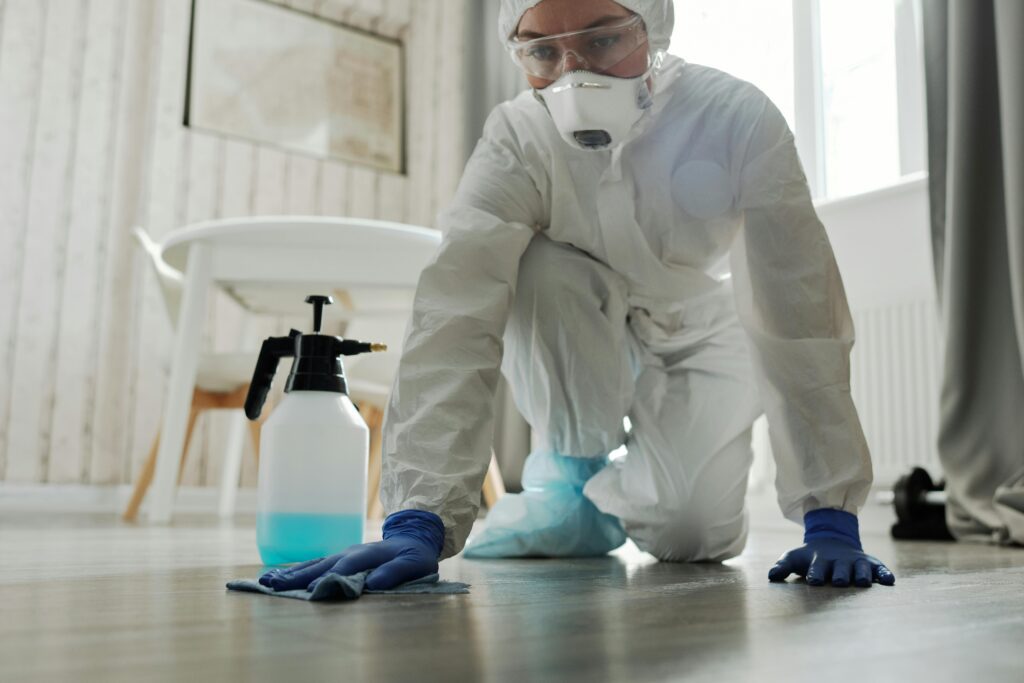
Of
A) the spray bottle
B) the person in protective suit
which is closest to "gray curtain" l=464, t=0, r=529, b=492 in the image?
the person in protective suit

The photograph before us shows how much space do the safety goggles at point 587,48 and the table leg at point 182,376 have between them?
51.9 inches

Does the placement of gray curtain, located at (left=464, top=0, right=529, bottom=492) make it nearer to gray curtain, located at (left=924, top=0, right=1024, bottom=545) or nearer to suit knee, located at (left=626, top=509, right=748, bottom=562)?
gray curtain, located at (left=924, top=0, right=1024, bottom=545)

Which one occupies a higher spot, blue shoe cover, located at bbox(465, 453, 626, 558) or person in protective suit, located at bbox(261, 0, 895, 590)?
person in protective suit, located at bbox(261, 0, 895, 590)

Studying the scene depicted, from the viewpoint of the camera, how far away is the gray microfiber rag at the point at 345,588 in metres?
0.79

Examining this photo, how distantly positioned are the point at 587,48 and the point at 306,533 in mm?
677

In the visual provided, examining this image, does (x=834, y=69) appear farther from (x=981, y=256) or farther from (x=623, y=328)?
(x=623, y=328)

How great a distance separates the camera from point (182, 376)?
93.8 inches

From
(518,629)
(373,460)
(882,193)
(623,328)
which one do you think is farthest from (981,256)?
(518,629)

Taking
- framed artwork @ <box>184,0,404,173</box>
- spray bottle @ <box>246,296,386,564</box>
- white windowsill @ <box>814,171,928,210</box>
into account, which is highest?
framed artwork @ <box>184,0,404,173</box>

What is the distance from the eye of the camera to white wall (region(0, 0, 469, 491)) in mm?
3561

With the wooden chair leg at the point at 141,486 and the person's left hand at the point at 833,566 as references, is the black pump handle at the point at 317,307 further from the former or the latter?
the wooden chair leg at the point at 141,486

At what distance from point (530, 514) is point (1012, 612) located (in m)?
0.79


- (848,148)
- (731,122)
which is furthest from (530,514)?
(848,148)

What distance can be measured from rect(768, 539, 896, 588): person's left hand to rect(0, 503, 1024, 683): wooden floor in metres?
0.03
